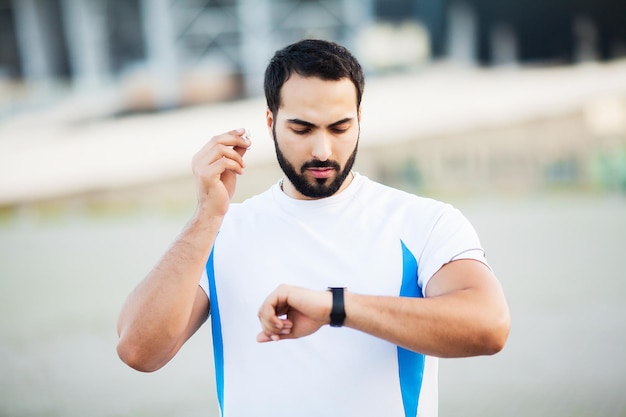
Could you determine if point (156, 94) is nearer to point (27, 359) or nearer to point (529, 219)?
point (529, 219)

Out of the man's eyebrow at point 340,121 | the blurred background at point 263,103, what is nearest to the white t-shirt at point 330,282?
the man's eyebrow at point 340,121

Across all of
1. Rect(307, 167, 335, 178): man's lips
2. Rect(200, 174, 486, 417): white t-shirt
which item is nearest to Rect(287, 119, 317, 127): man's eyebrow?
Rect(307, 167, 335, 178): man's lips

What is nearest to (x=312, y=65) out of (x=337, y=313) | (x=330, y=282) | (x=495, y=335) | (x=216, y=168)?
(x=216, y=168)

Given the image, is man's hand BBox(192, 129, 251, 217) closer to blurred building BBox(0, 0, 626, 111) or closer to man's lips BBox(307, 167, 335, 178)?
man's lips BBox(307, 167, 335, 178)

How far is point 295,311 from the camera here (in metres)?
1.57

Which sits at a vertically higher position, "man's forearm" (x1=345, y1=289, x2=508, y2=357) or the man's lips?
the man's lips

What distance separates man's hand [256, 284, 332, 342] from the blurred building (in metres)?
13.4

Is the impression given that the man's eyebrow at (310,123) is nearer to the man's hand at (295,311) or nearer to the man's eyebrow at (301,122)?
the man's eyebrow at (301,122)

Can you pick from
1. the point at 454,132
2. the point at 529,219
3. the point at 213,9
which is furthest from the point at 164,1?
the point at 529,219

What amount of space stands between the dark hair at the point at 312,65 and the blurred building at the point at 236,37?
12961 mm

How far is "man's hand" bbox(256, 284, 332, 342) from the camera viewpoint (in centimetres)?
152

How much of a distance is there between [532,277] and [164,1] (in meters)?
10.3

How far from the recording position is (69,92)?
49.5 feet

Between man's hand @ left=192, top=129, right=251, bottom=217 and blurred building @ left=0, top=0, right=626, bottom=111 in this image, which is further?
blurred building @ left=0, top=0, right=626, bottom=111
